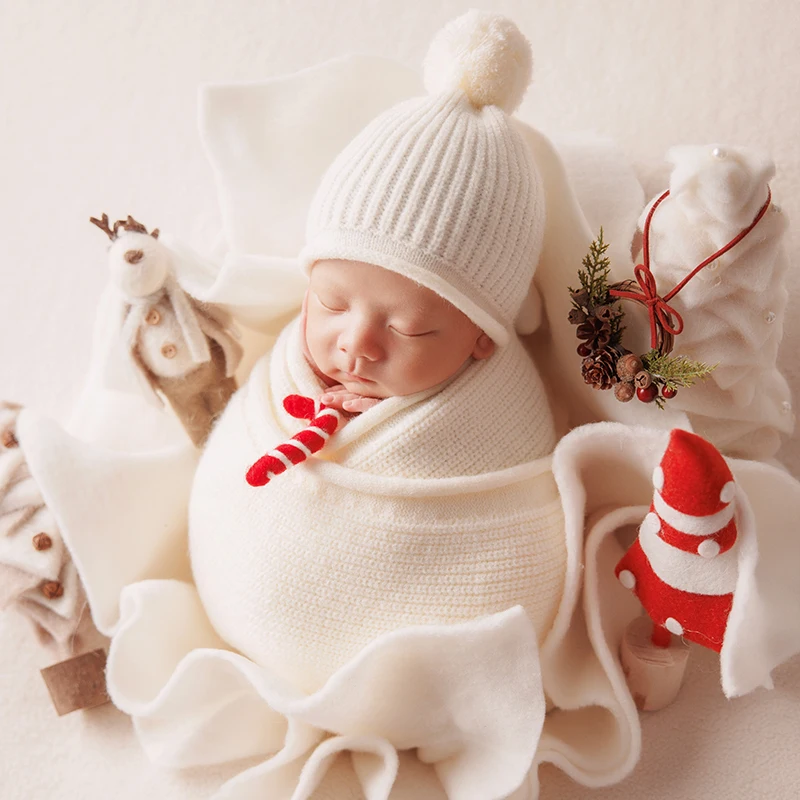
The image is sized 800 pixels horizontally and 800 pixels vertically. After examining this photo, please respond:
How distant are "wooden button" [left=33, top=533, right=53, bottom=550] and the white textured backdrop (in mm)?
162

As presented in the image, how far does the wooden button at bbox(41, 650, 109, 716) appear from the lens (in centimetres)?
121

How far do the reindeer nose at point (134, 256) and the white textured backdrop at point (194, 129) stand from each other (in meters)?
0.40

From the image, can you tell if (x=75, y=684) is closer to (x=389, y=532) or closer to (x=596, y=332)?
(x=389, y=532)

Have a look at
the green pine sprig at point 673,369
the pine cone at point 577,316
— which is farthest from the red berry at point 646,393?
the pine cone at point 577,316

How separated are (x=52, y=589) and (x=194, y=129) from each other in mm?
860

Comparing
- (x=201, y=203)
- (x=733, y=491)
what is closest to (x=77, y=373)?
(x=201, y=203)

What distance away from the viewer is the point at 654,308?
3.56ft

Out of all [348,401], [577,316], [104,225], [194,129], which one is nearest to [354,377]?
[348,401]

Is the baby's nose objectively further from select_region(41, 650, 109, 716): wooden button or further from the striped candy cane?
select_region(41, 650, 109, 716): wooden button

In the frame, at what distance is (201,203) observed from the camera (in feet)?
5.31

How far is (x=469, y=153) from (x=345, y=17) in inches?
28.7

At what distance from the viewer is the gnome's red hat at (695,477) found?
945 mm

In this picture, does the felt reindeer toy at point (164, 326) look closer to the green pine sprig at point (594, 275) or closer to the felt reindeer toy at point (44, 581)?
the felt reindeer toy at point (44, 581)

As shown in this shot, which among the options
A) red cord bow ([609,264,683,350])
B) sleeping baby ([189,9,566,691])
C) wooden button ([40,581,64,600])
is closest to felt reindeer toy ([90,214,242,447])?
sleeping baby ([189,9,566,691])
